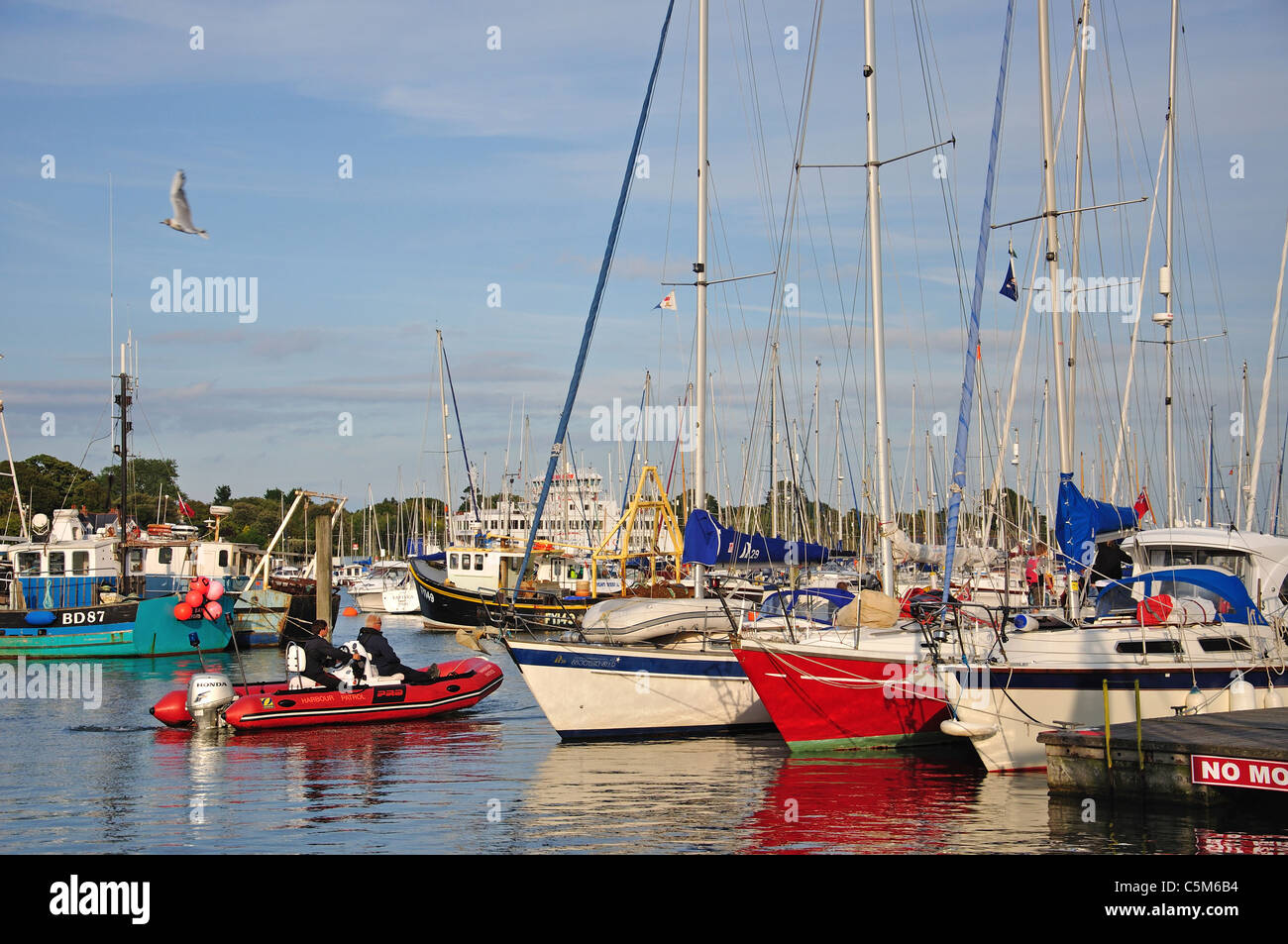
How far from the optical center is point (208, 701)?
21094 mm

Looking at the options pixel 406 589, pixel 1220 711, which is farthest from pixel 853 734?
pixel 406 589

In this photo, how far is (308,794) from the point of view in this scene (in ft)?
50.7

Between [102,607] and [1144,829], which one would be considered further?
[102,607]

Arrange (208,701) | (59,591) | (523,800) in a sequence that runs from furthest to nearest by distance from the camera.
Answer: (59,591) → (208,701) → (523,800)

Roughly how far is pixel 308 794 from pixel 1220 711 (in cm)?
1231

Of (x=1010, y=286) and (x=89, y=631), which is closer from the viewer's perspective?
(x=1010, y=286)

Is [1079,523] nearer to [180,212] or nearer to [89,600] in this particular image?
[180,212]

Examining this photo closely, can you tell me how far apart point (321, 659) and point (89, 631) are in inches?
801

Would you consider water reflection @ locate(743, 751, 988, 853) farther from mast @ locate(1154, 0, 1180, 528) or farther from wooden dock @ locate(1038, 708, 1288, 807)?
mast @ locate(1154, 0, 1180, 528)

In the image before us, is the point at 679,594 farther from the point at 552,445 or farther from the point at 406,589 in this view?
the point at 406,589

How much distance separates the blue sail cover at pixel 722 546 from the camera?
2220 cm

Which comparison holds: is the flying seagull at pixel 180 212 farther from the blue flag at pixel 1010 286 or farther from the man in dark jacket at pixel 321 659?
the blue flag at pixel 1010 286
